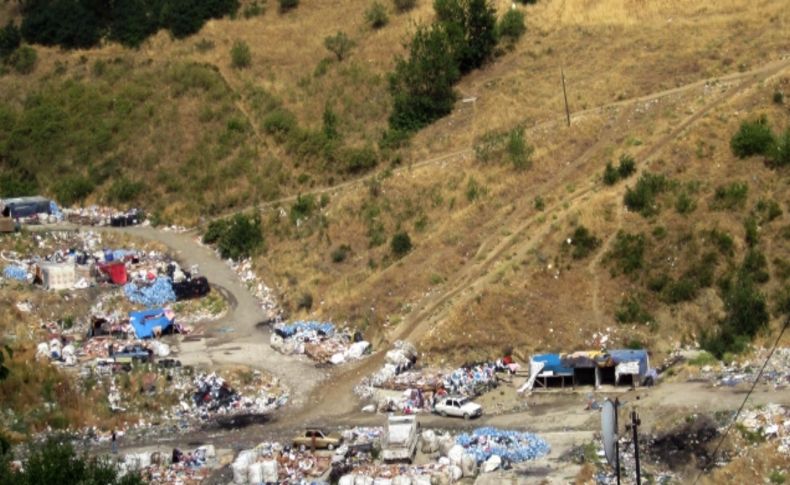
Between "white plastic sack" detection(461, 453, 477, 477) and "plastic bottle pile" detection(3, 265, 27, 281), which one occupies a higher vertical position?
"plastic bottle pile" detection(3, 265, 27, 281)

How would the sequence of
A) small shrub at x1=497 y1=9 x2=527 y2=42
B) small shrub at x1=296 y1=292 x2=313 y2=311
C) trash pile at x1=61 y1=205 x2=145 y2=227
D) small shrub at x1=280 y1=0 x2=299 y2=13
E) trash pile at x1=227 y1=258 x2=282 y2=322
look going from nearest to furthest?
small shrub at x1=296 y1=292 x2=313 y2=311 → trash pile at x1=227 y1=258 x2=282 y2=322 → trash pile at x1=61 y1=205 x2=145 y2=227 → small shrub at x1=497 y1=9 x2=527 y2=42 → small shrub at x1=280 y1=0 x2=299 y2=13

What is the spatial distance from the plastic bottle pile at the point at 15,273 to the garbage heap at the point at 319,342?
9164 millimetres

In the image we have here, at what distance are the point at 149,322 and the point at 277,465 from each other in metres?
11.7

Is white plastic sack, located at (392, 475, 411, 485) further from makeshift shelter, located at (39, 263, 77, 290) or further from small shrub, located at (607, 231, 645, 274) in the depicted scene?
makeshift shelter, located at (39, 263, 77, 290)

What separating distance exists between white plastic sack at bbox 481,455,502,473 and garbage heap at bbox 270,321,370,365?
881cm

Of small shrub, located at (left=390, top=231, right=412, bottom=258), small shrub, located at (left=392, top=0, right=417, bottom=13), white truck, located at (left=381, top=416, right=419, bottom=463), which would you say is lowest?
white truck, located at (left=381, top=416, right=419, bottom=463)

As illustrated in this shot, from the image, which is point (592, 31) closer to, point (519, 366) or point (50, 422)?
point (519, 366)

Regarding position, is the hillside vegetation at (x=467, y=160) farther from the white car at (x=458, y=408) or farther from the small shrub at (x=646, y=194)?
the white car at (x=458, y=408)

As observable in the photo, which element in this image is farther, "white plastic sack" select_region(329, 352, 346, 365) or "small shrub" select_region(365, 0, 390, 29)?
"small shrub" select_region(365, 0, 390, 29)

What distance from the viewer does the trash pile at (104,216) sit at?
5662 cm

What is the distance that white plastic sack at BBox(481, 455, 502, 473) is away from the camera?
116ft

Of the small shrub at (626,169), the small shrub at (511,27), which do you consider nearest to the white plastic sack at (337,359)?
the small shrub at (626,169)

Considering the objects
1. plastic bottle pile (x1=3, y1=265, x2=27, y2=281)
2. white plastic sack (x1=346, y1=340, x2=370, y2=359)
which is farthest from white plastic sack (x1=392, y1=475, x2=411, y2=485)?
plastic bottle pile (x1=3, y1=265, x2=27, y2=281)

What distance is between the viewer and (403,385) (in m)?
41.0
